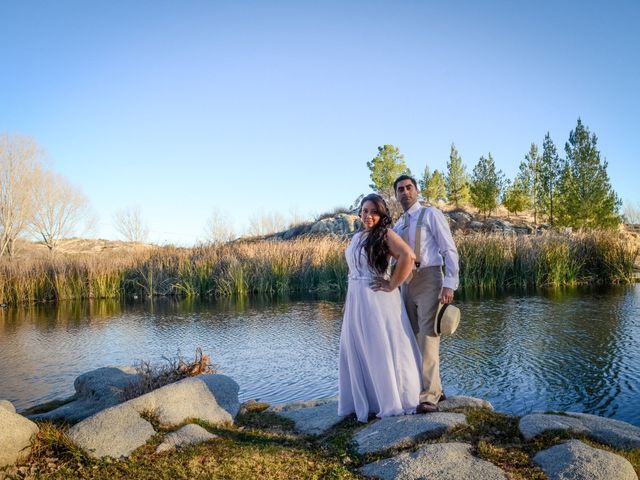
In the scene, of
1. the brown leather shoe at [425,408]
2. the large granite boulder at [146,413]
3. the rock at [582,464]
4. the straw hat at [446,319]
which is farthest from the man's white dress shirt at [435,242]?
the large granite boulder at [146,413]

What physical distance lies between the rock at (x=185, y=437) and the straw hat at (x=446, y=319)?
2107mm

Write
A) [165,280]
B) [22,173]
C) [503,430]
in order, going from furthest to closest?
[22,173] → [165,280] → [503,430]

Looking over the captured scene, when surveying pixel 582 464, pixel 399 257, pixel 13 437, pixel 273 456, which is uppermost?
pixel 399 257

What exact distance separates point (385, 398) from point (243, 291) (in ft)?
55.8

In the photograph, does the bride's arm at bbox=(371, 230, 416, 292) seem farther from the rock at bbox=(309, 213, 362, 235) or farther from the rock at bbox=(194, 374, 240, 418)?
the rock at bbox=(309, 213, 362, 235)

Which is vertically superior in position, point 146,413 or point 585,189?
point 585,189

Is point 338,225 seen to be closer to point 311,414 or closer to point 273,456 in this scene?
point 311,414

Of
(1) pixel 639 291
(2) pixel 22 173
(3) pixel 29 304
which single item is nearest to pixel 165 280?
(3) pixel 29 304

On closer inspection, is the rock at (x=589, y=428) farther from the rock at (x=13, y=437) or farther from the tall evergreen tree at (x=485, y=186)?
the tall evergreen tree at (x=485, y=186)

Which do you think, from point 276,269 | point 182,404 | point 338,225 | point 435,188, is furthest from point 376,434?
point 435,188

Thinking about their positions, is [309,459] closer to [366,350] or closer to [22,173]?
[366,350]

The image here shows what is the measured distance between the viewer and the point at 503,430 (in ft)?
13.1

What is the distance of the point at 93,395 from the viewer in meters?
6.27

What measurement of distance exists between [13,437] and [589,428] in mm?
4229
